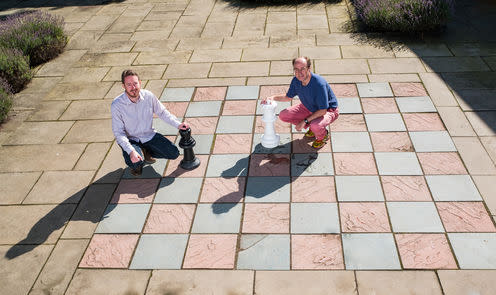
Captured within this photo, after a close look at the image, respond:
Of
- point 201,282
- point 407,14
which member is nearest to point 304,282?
point 201,282

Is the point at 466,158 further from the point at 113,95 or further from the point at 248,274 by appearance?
the point at 113,95

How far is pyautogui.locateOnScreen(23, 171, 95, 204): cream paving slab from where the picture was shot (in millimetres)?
5523

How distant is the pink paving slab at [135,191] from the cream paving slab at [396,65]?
4665 millimetres

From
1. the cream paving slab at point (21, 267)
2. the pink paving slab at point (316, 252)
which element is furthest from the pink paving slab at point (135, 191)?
the pink paving slab at point (316, 252)

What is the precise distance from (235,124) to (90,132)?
233 centimetres

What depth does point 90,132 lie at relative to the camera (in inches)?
268

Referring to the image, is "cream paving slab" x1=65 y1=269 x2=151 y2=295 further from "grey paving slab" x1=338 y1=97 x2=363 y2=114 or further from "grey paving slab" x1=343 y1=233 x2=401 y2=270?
"grey paving slab" x1=338 y1=97 x2=363 y2=114

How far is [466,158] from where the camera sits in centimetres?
564

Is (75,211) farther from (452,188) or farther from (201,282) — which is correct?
(452,188)

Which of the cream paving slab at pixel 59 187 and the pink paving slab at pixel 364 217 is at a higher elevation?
the pink paving slab at pixel 364 217

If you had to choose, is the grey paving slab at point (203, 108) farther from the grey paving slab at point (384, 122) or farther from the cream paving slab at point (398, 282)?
the cream paving slab at point (398, 282)

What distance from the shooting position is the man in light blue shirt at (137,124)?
522 centimetres

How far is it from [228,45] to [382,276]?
6432 mm

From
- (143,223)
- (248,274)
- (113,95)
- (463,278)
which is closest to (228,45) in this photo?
(113,95)
